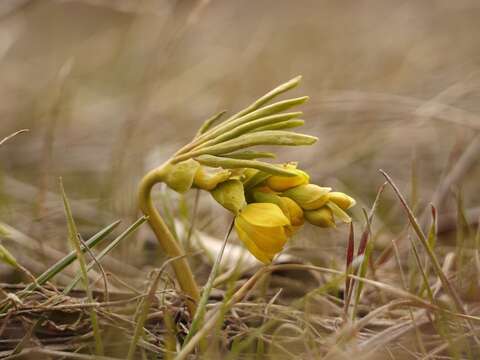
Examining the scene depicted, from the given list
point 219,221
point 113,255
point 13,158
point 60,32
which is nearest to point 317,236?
point 219,221

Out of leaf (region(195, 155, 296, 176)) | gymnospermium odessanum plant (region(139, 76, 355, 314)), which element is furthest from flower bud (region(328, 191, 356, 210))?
leaf (region(195, 155, 296, 176))

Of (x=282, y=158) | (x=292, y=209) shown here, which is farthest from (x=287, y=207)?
(x=282, y=158)

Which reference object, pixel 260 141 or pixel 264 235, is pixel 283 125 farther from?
pixel 264 235

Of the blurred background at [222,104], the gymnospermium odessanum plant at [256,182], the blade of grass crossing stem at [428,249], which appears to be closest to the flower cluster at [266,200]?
the gymnospermium odessanum plant at [256,182]

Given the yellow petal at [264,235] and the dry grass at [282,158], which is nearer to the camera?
the yellow petal at [264,235]

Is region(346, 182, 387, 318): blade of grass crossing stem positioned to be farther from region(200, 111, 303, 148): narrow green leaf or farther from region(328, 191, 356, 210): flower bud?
region(200, 111, 303, 148): narrow green leaf

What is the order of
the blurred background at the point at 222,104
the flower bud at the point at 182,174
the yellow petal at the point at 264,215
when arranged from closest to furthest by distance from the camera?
the yellow petal at the point at 264,215 → the flower bud at the point at 182,174 → the blurred background at the point at 222,104

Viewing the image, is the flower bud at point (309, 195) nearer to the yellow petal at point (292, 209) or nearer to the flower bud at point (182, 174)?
the yellow petal at point (292, 209)
